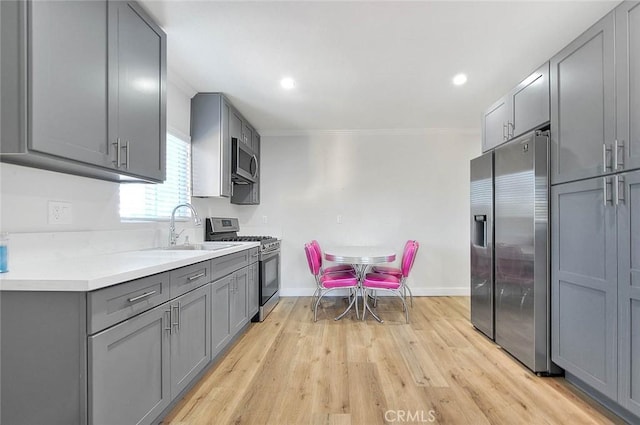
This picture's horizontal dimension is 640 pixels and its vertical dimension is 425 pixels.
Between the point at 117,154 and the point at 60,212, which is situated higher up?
the point at 117,154

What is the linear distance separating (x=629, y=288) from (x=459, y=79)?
209cm

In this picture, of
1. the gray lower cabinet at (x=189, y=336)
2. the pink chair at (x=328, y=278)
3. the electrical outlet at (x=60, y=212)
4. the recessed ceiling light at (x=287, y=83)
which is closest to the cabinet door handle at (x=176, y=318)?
the gray lower cabinet at (x=189, y=336)

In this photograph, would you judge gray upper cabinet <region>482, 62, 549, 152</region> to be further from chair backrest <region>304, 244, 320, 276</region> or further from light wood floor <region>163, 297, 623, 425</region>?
chair backrest <region>304, 244, 320, 276</region>

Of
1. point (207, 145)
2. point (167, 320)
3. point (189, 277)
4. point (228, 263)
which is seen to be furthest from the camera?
point (207, 145)

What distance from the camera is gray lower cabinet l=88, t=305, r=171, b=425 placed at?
1.17m

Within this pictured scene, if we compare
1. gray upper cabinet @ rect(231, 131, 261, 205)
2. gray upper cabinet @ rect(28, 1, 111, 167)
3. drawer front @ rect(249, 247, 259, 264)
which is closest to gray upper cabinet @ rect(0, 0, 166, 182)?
gray upper cabinet @ rect(28, 1, 111, 167)

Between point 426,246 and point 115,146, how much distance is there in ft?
13.2

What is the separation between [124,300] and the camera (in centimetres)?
130

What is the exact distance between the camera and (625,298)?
164 cm

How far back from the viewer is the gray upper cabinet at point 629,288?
1581 millimetres

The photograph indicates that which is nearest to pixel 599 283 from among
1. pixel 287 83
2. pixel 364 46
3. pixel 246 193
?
pixel 364 46

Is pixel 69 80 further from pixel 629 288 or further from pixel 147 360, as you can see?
pixel 629 288

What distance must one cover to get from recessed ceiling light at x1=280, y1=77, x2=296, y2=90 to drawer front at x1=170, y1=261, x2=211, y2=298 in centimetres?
181

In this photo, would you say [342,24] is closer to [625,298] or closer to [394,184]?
[625,298]
